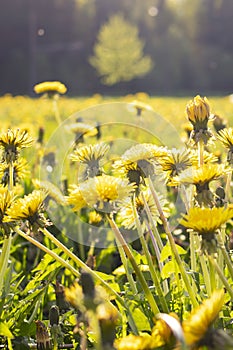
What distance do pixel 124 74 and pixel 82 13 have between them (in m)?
12.3

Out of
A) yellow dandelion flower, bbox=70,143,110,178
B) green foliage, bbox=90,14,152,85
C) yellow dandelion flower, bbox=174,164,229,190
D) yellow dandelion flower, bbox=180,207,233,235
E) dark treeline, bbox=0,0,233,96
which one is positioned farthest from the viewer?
dark treeline, bbox=0,0,233,96

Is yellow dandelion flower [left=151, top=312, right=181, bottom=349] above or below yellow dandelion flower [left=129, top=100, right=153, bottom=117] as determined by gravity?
below

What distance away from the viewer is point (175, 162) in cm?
121

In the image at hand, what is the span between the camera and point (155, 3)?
4178cm

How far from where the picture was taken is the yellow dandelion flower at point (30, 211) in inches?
42.5

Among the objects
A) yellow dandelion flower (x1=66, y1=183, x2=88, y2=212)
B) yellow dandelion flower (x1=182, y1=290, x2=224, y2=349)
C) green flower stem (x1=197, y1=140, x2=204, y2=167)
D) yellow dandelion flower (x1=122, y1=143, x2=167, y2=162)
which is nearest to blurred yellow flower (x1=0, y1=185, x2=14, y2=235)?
yellow dandelion flower (x1=66, y1=183, x2=88, y2=212)

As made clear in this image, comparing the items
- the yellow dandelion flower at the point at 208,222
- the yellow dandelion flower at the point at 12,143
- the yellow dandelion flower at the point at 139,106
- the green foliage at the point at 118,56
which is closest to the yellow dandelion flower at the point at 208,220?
the yellow dandelion flower at the point at 208,222

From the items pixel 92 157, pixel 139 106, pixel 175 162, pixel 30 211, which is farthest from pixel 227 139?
pixel 139 106

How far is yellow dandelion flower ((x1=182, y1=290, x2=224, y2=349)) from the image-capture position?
720mm

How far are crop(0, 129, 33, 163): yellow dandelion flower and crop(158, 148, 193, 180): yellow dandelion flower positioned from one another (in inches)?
10.2

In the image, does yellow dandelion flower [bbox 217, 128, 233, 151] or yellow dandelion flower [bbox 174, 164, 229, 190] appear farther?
yellow dandelion flower [bbox 217, 128, 233, 151]

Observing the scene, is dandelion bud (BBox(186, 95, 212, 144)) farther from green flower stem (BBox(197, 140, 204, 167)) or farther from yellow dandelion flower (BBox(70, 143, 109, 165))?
yellow dandelion flower (BBox(70, 143, 109, 165))

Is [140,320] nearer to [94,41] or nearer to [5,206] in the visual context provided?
[5,206]

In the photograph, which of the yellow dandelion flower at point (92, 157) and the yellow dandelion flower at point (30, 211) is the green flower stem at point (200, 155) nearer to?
the yellow dandelion flower at point (92, 157)
